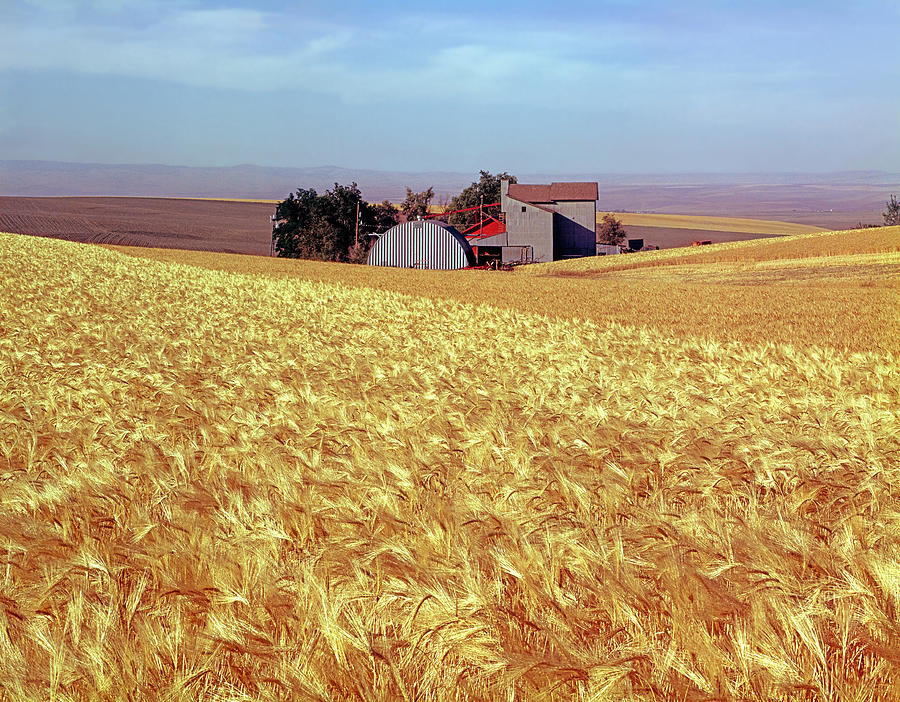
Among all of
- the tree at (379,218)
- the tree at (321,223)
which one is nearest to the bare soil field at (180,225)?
the tree at (321,223)

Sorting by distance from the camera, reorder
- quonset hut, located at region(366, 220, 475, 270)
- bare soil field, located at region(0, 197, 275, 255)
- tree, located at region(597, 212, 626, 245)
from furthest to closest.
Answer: bare soil field, located at region(0, 197, 275, 255), tree, located at region(597, 212, 626, 245), quonset hut, located at region(366, 220, 475, 270)

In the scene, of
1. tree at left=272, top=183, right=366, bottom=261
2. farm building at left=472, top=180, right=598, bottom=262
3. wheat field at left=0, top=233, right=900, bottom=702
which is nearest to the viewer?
wheat field at left=0, top=233, right=900, bottom=702

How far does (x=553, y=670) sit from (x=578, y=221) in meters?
71.5

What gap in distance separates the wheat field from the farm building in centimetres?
5624

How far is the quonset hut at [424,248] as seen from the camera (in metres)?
58.8

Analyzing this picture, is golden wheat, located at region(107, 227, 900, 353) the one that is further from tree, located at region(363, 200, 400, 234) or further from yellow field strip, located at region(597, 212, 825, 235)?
yellow field strip, located at region(597, 212, 825, 235)

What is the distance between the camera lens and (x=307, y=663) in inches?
94.6

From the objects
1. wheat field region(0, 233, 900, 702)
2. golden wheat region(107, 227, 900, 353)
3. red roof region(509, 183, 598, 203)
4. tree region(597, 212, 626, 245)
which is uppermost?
red roof region(509, 183, 598, 203)

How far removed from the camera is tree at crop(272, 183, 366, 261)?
71.8 m

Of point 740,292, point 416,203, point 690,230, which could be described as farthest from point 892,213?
point 740,292

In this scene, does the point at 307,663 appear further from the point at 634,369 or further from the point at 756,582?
the point at 634,369

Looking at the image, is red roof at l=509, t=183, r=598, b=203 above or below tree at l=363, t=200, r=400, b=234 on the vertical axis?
above

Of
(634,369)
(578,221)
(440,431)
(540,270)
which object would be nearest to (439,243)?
(540,270)

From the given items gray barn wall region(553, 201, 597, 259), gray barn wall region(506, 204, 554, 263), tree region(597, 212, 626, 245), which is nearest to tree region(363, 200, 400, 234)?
gray barn wall region(506, 204, 554, 263)
